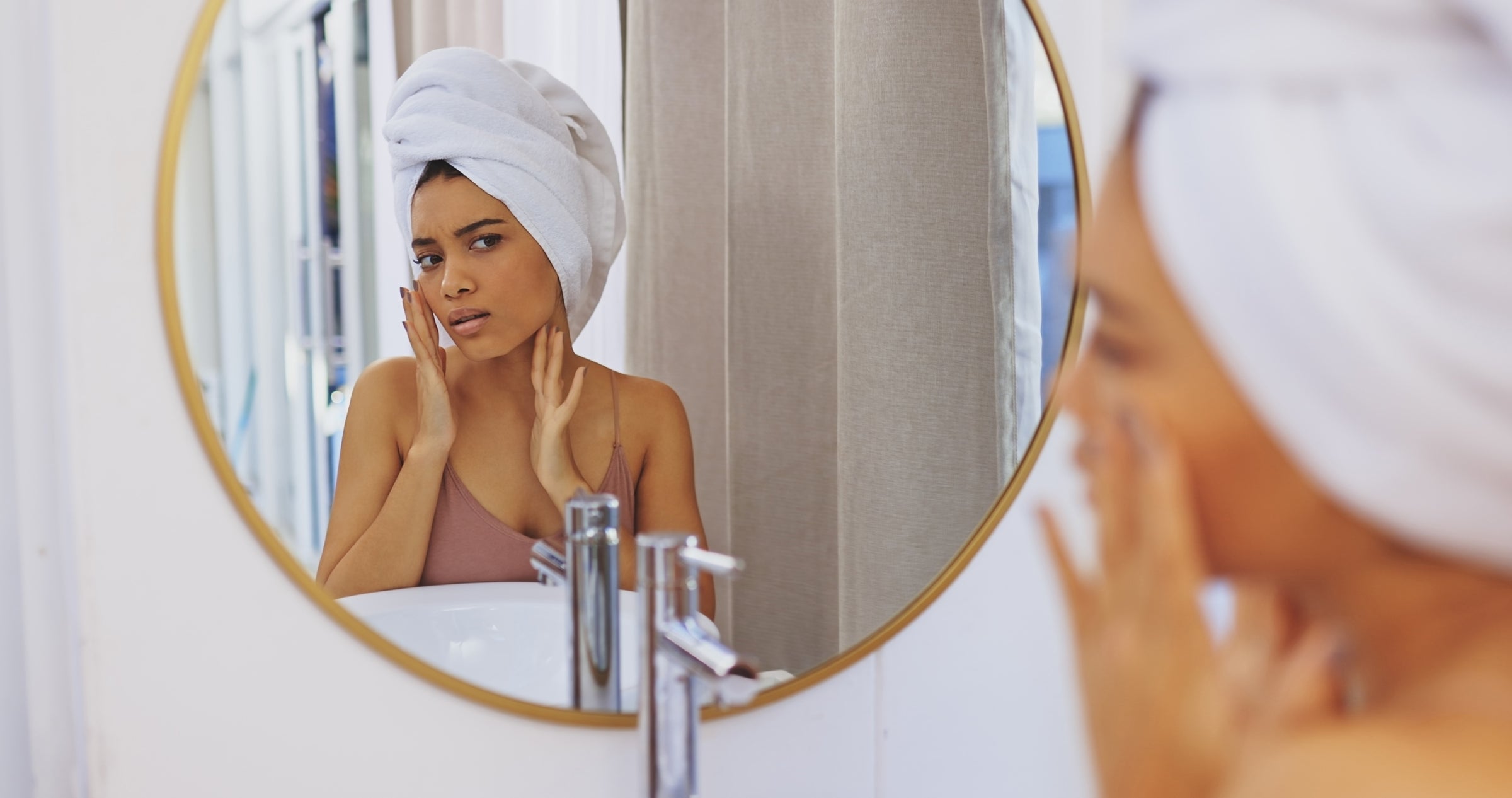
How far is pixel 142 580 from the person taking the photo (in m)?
0.61

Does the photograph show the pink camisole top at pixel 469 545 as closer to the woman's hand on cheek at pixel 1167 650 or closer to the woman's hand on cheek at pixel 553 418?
A: the woman's hand on cheek at pixel 553 418

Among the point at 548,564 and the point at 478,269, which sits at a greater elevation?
the point at 478,269

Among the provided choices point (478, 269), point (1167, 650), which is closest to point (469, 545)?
point (478, 269)

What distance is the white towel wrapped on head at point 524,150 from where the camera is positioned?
62cm

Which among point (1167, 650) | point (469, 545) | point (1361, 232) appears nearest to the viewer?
point (1361, 232)

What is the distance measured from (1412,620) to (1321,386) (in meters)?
0.10

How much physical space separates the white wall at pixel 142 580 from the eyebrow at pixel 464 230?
0.14 meters

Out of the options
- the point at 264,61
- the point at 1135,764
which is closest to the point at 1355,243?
the point at 1135,764

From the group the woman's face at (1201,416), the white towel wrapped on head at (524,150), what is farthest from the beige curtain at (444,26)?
the woman's face at (1201,416)

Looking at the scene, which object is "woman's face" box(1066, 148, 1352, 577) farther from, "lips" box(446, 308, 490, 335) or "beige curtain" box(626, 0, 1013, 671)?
"lips" box(446, 308, 490, 335)

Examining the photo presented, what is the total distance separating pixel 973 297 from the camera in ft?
2.49

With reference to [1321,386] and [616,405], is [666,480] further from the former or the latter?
[1321,386]

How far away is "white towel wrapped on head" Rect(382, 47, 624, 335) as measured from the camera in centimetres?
62

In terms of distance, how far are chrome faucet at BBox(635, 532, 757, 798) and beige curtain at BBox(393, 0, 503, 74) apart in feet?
0.98
